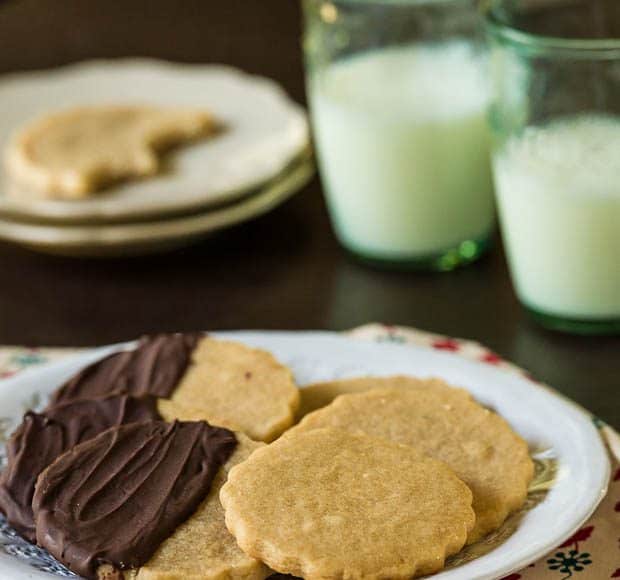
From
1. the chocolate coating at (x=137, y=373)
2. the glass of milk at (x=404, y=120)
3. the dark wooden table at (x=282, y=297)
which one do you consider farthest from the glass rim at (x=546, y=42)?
the chocolate coating at (x=137, y=373)

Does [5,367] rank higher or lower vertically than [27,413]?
lower

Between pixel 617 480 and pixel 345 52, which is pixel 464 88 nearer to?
pixel 345 52

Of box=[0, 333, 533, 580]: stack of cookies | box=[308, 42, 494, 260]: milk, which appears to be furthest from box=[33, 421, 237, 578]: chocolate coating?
box=[308, 42, 494, 260]: milk

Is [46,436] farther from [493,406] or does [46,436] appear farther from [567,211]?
[567,211]

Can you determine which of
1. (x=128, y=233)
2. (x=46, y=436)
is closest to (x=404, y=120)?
(x=128, y=233)

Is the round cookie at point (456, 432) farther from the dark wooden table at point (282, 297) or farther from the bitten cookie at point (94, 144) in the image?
the bitten cookie at point (94, 144)

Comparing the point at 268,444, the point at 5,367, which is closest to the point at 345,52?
the point at 5,367

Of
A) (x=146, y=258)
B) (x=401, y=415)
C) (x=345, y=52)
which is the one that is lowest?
(x=146, y=258)
